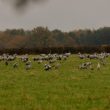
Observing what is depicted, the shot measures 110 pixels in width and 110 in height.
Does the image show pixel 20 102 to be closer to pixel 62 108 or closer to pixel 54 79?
pixel 62 108

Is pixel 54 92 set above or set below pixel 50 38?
below

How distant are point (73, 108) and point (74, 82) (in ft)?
24.2

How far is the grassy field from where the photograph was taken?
1623 centimetres

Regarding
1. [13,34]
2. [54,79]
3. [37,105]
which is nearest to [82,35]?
[13,34]

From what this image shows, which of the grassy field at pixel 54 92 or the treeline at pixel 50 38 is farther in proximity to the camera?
the treeline at pixel 50 38

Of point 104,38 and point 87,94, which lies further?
point 104,38

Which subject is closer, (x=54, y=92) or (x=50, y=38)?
(x=54, y=92)

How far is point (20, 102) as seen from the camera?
16.9m

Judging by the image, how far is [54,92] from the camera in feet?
64.0

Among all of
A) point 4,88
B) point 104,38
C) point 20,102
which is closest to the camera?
point 20,102

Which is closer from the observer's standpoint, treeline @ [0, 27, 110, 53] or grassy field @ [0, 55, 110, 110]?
grassy field @ [0, 55, 110, 110]

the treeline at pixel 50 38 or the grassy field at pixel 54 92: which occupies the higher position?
the treeline at pixel 50 38

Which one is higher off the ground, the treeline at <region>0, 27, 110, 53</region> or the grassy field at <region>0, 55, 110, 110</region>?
the treeline at <region>0, 27, 110, 53</region>

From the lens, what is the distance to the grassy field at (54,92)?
53.3 ft
